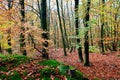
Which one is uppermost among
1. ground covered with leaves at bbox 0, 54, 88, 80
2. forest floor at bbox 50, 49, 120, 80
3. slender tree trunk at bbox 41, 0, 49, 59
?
slender tree trunk at bbox 41, 0, 49, 59

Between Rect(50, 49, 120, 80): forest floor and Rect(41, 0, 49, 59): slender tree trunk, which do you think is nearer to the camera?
Rect(41, 0, 49, 59): slender tree trunk

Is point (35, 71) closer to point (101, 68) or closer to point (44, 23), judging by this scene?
point (44, 23)

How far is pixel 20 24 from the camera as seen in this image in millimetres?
11438

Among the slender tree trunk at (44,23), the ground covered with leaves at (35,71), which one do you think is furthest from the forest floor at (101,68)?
the slender tree trunk at (44,23)

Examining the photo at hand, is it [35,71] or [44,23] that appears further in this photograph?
[44,23]

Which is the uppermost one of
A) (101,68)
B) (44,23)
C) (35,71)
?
(44,23)

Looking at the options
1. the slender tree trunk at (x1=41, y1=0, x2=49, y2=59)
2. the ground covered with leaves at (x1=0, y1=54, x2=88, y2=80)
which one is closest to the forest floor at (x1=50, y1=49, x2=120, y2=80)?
the ground covered with leaves at (x1=0, y1=54, x2=88, y2=80)

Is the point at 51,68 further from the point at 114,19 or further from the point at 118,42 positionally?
the point at 118,42

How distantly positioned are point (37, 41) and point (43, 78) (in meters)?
4.30

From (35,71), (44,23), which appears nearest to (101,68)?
(44,23)

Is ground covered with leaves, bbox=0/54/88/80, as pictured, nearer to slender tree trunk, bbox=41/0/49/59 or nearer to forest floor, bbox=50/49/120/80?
slender tree trunk, bbox=41/0/49/59

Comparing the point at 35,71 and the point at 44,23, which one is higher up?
the point at 44,23

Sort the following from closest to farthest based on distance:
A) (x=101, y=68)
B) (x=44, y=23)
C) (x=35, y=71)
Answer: (x=35, y=71)
(x=44, y=23)
(x=101, y=68)

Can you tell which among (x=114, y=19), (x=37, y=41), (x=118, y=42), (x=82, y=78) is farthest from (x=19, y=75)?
(x=118, y=42)
